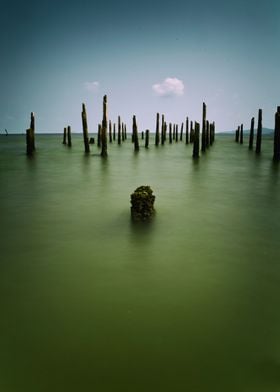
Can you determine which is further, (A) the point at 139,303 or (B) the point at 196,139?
(B) the point at 196,139

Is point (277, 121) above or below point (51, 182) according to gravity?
above

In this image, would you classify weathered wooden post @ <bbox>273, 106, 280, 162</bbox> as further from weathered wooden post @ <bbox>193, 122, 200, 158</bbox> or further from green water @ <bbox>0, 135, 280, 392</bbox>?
green water @ <bbox>0, 135, 280, 392</bbox>

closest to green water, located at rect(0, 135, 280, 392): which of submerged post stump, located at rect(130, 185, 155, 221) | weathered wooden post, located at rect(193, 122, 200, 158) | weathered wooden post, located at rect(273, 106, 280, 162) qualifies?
submerged post stump, located at rect(130, 185, 155, 221)

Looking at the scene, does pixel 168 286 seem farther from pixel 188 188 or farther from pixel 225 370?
pixel 188 188

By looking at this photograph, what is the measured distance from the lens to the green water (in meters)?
A: 1.57

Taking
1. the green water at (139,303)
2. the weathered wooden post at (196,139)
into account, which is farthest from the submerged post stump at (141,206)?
the weathered wooden post at (196,139)

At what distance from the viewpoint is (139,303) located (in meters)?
2.22

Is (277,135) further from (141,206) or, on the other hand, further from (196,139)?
(141,206)

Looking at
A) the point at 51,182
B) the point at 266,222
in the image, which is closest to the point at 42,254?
the point at 266,222

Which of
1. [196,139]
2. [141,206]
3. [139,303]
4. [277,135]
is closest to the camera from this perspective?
[139,303]

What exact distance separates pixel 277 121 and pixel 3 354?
14.3 meters

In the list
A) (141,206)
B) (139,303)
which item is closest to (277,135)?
(141,206)

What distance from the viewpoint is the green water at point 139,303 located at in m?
1.57

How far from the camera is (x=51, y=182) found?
28.4ft
